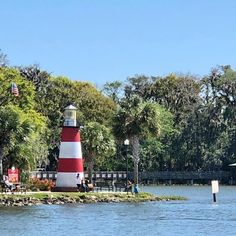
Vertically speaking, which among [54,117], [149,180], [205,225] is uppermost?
[54,117]

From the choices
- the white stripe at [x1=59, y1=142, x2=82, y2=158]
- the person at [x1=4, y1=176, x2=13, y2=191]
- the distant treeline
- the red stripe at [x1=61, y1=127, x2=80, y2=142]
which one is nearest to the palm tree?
the white stripe at [x1=59, y1=142, x2=82, y2=158]

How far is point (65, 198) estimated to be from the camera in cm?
5553

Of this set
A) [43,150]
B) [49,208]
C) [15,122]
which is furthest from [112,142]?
[49,208]

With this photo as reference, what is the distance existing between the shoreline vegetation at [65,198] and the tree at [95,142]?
14.8 m

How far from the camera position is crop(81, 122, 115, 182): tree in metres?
75.4

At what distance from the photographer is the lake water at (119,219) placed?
124 ft

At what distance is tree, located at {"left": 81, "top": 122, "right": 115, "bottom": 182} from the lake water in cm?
1929

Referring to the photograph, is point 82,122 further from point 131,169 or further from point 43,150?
point 43,150

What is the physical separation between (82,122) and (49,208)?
160ft

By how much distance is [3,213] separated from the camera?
4619 centimetres

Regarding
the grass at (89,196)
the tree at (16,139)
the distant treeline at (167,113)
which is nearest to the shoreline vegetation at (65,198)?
the grass at (89,196)

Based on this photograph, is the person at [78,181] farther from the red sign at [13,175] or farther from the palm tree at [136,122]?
the palm tree at [136,122]

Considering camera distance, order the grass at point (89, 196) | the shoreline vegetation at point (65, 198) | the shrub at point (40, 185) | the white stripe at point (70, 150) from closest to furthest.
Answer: the shoreline vegetation at point (65, 198), the grass at point (89, 196), the white stripe at point (70, 150), the shrub at point (40, 185)

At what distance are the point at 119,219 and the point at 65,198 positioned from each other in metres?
12.2
